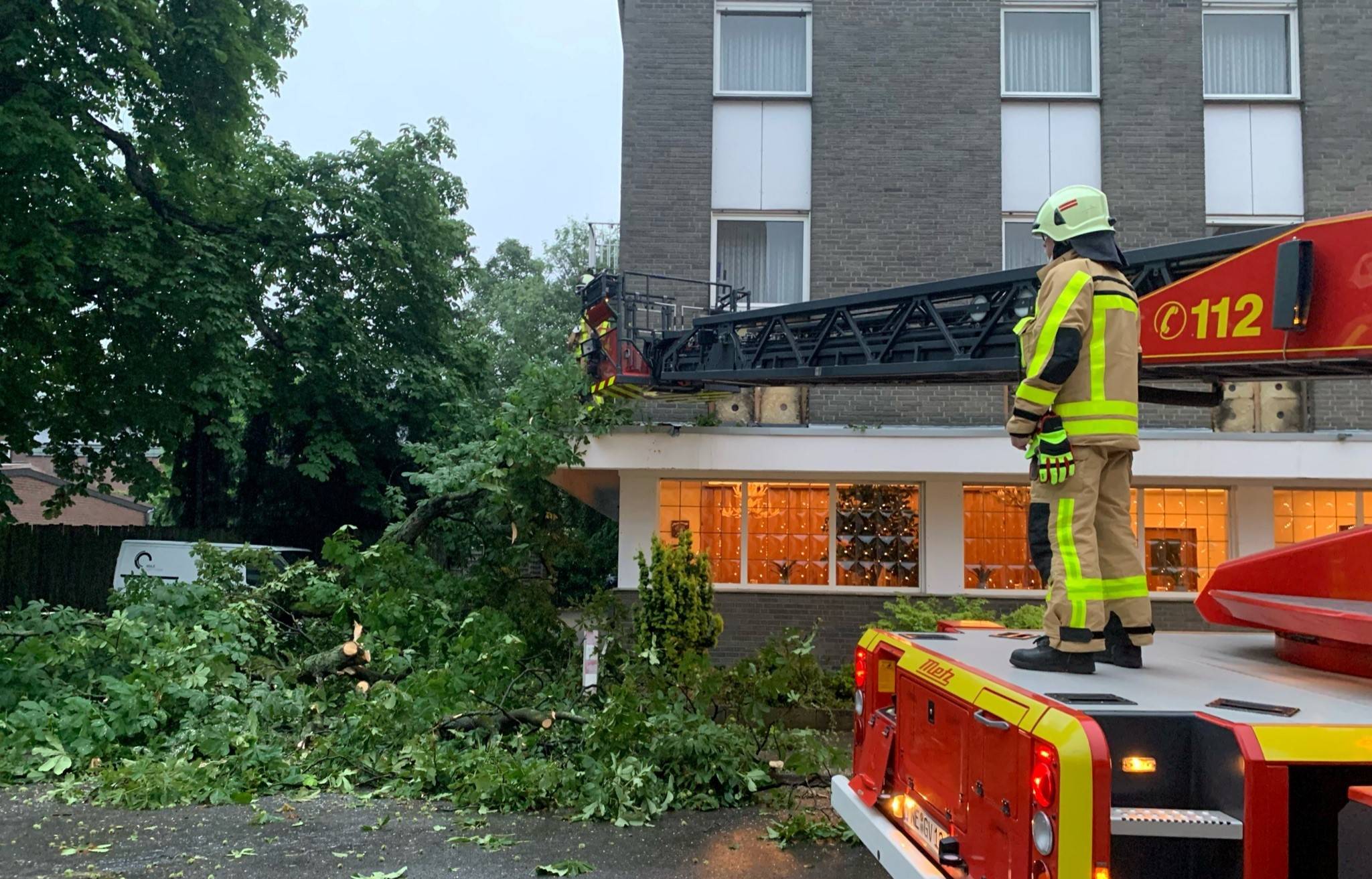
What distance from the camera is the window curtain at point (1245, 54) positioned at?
1277cm

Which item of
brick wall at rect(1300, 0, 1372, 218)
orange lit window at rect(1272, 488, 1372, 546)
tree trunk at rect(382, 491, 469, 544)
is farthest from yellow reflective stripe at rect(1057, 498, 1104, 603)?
brick wall at rect(1300, 0, 1372, 218)

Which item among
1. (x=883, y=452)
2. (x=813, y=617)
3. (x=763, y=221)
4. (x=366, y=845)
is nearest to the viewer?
(x=366, y=845)

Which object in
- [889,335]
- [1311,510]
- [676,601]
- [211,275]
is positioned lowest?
[676,601]

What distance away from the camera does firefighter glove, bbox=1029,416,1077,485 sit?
4.17 meters

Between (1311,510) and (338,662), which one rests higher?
(1311,510)

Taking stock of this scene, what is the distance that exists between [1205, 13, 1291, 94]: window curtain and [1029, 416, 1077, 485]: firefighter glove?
10.5m

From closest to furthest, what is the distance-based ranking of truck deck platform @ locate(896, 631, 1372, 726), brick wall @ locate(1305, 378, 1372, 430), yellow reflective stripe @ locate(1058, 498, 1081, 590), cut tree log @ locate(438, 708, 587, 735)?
truck deck platform @ locate(896, 631, 1372, 726) < yellow reflective stripe @ locate(1058, 498, 1081, 590) < cut tree log @ locate(438, 708, 587, 735) < brick wall @ locate(1305, 378, 1372, 430)

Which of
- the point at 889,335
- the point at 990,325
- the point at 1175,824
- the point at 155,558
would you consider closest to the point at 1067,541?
the point at 1175,824

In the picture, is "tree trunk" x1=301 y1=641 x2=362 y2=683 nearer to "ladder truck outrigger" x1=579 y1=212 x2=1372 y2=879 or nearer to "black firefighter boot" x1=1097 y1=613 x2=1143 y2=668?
"ladder truck outrigger" x1=579 y1=212 x2=1372 y2=879

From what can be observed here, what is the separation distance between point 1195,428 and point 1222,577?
8.37 meters

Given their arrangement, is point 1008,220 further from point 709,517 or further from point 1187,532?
point 709,517

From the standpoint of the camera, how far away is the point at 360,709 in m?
8.37

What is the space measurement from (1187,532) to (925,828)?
972cm

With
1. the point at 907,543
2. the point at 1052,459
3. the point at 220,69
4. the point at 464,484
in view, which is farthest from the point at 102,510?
the point at 1052,459
